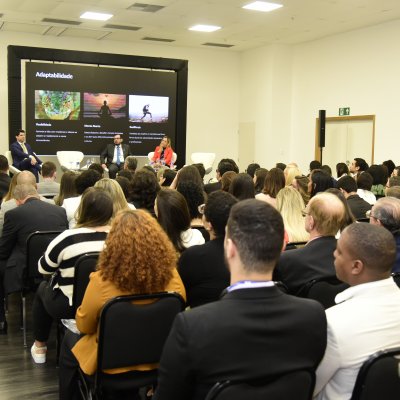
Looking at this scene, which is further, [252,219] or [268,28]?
[268,28]

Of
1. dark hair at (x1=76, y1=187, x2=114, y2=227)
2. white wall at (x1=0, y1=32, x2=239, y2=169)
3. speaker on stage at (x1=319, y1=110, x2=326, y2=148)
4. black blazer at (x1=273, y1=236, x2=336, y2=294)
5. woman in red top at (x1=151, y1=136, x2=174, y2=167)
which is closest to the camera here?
black blazer at (x1=273, y1=236, x2=336, y2=294)

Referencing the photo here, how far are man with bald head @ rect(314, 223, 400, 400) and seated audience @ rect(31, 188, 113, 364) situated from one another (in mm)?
1536

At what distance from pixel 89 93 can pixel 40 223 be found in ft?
32.4

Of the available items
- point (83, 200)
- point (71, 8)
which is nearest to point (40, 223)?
point (83, 200)

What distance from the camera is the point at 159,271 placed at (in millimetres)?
2375

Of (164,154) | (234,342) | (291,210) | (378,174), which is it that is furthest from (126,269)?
(164,154)

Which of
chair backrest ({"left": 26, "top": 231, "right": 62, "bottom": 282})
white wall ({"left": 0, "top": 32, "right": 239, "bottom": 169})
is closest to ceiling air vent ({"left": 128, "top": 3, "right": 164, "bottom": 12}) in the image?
white wall ({"left": 0, "top": 32, "right": 239, "bottom": 169})

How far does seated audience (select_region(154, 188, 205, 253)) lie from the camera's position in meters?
3.29

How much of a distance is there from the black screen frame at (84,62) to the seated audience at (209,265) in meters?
10.8

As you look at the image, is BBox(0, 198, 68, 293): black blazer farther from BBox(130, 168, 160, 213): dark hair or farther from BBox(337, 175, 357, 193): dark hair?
BBox(337, 175, 357, 193): dark hair

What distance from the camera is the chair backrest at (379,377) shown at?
1.77 metres

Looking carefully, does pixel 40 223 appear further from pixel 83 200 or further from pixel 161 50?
pixel 161 50

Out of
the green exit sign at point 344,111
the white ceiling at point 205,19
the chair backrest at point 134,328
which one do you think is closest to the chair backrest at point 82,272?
the chair backrest at point 134,328

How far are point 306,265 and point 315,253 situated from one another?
0.32ft
